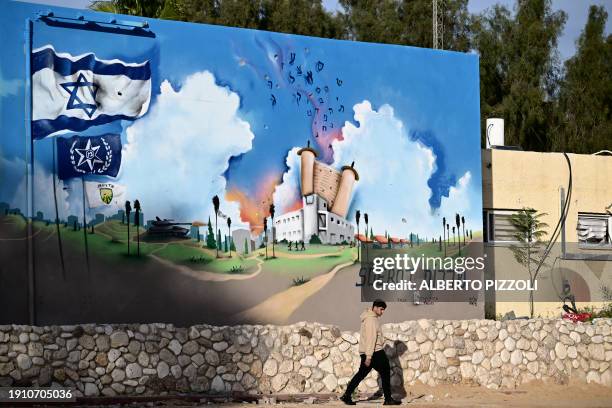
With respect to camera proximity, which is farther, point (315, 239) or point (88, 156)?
point (315, 239)

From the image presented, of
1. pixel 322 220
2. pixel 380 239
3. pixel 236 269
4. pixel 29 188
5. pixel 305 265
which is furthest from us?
pixel 380 239

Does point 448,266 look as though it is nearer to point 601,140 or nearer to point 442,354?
point 442,354

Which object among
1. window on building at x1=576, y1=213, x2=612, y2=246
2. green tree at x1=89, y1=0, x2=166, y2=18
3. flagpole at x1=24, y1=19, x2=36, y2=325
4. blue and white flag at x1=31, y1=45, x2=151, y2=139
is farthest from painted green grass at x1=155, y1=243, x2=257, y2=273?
green tree at x1=89, y1=0, x2=166, y2=18

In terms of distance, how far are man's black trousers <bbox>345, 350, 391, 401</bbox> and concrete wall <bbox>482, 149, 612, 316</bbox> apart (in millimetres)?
6101

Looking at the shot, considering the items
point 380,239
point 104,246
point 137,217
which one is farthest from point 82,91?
point 380,239

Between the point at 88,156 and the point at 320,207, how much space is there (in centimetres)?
470

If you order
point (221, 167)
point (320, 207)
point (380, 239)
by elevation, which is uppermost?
point (221, 167)

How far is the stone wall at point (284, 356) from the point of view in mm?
15453

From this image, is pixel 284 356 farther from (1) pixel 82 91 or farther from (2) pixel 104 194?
(1) pixel 82 91

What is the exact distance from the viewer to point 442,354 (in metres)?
18.1

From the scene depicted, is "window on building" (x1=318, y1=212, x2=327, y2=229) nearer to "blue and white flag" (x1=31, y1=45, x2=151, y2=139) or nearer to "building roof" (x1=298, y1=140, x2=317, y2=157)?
"building roof" (x1=298, y1=140, x2=317, y2=157)

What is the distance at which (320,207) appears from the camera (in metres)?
19.1

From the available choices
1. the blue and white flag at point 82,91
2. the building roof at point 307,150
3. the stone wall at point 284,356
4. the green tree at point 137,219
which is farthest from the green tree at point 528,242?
the blue and white flag at point 82,91

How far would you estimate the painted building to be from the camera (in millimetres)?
18766
